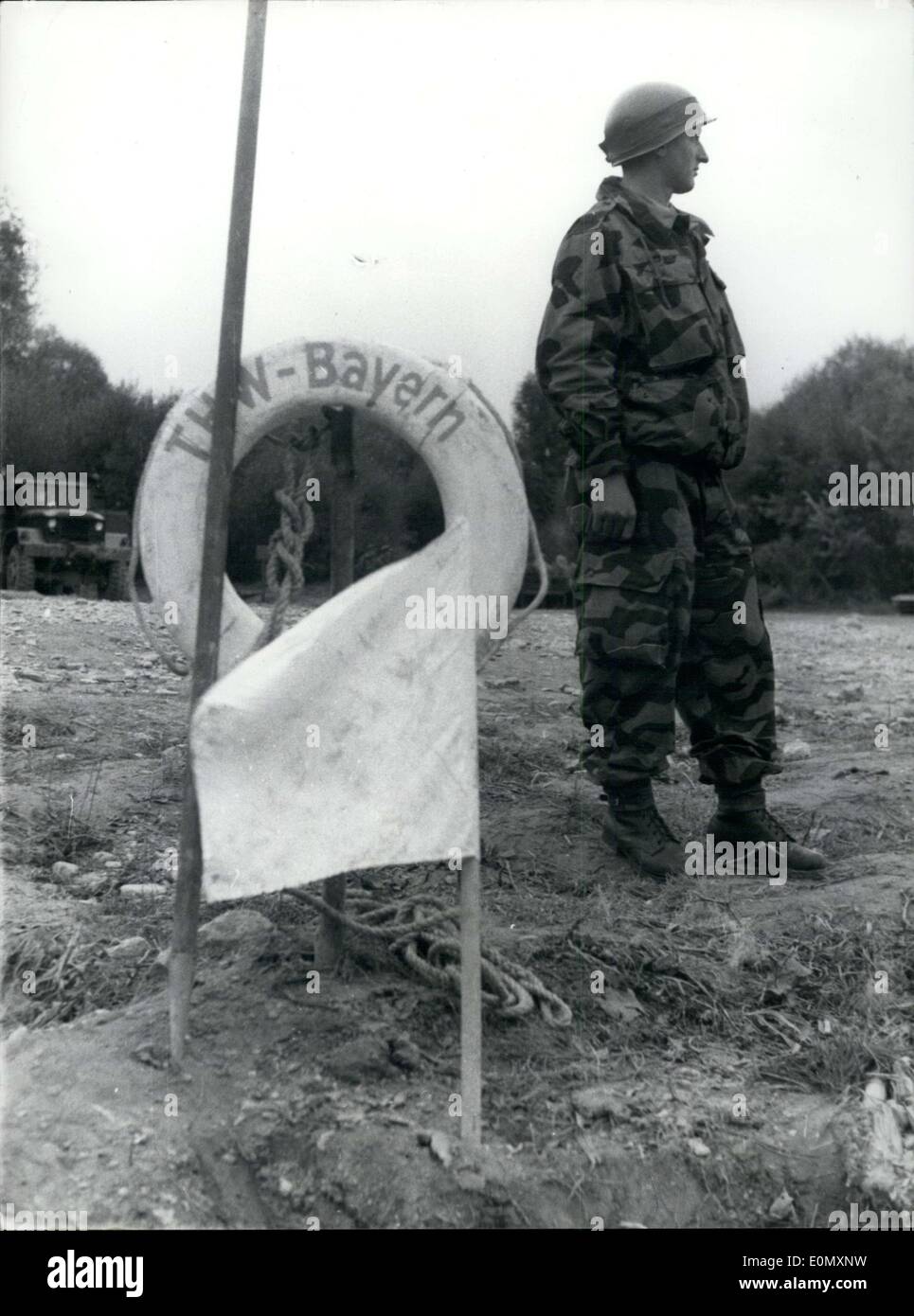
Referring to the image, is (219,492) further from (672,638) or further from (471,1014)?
(672,638)

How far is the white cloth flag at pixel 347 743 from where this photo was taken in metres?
1.91

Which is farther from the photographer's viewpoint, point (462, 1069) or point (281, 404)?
point (281, 404)

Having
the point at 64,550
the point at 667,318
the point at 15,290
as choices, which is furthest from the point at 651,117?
the point at 64,550

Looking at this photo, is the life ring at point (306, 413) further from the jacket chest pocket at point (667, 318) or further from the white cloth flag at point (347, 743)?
the jacket chest pocket at point (667, 318)

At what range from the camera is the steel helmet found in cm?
323

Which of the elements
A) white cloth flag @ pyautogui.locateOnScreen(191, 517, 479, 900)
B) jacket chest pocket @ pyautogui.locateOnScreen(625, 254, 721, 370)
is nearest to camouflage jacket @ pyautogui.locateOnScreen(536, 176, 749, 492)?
jacket chest pocket @ pyautogui.locateOnScreen(625, 254, 721, 370)

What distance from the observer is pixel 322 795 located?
1990 millimetres

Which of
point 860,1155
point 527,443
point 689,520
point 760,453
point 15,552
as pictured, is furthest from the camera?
point 760,453

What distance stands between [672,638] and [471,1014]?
1.41m

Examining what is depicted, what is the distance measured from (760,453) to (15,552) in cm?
1049

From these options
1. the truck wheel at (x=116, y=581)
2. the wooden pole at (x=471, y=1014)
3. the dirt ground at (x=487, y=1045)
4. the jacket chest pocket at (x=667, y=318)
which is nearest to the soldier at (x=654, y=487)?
the jacket chest pocket at (x=667, y=318)

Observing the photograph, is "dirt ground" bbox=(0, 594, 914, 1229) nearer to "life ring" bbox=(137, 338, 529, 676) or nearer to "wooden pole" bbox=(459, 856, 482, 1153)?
"wooden pole" bbox=(459, 856, 482, 1153)

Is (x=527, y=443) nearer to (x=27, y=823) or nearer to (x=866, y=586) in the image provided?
(x=866, y=586)
